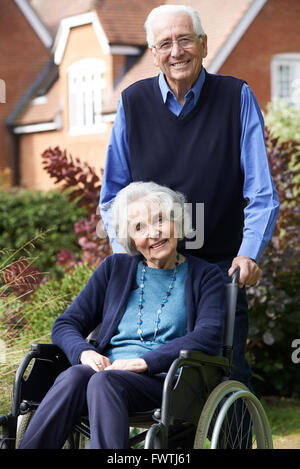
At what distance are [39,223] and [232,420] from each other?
8105mm

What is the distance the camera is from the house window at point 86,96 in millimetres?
16719

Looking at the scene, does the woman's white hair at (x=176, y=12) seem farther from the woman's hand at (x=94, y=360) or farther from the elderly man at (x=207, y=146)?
the woman's hand at (x=94, y=360)

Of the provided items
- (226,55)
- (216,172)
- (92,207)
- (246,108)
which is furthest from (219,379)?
(226,55)

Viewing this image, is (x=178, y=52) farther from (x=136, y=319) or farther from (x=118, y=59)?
(x=118, y=59)

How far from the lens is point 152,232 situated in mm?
3076

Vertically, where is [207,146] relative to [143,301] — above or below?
above

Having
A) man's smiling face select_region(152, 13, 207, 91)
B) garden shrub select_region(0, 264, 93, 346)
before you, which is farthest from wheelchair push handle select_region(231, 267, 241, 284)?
garden shrub select_region(0, 264, 93, 346)

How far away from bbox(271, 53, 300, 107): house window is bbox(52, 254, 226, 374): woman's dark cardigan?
1342 cm

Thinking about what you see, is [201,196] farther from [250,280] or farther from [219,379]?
[219,379]

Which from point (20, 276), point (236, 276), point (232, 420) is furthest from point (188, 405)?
point (20, 276)

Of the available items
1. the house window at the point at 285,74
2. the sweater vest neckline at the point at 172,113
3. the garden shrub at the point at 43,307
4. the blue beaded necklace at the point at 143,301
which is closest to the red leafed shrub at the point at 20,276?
the garden shrub at the point at 43,307

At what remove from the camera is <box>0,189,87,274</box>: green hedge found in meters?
10.4

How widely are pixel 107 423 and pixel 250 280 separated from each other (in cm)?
85

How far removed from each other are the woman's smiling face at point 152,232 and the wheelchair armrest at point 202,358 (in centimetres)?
45
